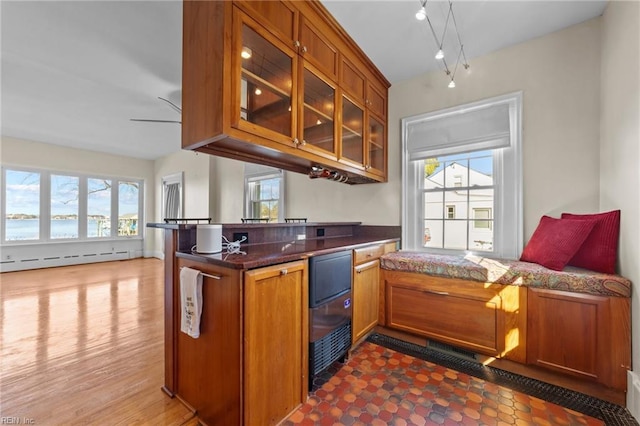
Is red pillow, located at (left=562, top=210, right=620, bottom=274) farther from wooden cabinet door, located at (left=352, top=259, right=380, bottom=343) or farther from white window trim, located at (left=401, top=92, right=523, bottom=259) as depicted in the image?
wooden cabinet door, located at (left=352, top=259, right=380, bottom=343)

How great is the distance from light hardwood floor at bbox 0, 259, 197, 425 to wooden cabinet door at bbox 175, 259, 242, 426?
7.6 inches

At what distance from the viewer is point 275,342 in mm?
1339

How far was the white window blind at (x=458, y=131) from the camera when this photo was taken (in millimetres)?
2314

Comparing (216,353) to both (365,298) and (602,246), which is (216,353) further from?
(602,246)

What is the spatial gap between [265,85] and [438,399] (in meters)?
2.22

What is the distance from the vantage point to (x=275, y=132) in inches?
63.5

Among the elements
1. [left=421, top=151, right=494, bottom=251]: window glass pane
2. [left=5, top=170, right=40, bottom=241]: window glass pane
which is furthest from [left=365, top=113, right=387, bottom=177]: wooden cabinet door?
[left=5, top=170, right=40, bottom=241]: window glass pane

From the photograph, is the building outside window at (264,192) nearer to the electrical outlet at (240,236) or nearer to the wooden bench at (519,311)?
the electrical outlet at (240,236)

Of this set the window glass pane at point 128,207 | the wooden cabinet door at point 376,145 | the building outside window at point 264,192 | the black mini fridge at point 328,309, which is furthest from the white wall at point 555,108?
the window glass pane at point 128,207

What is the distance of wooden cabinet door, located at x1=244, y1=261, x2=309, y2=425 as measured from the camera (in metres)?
1.21

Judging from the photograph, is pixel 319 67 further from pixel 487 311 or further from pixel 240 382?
pixel 487 311

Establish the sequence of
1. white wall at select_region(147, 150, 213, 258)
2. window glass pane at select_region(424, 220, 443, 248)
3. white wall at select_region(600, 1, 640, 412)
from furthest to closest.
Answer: white wall at select_region(147, 150, 213, 258)
window glass pane at select_region(424, 220, 443, 248)
white wall at select_region(600, 1, 640, 412)

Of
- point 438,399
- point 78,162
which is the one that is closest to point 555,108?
point 438,399

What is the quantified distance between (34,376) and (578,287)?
3.61 metres
